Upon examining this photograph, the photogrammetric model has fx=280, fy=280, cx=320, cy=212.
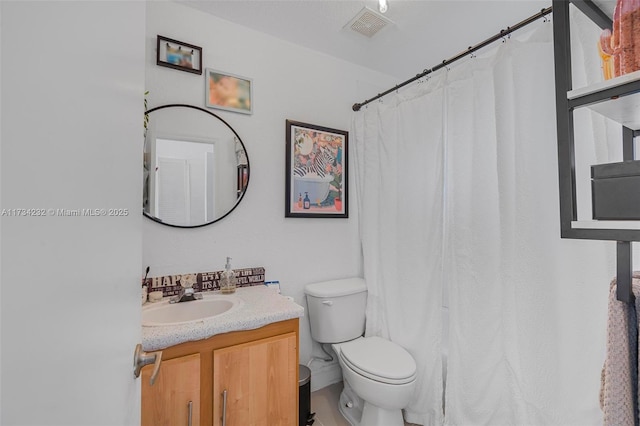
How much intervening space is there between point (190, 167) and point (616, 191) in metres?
1.71

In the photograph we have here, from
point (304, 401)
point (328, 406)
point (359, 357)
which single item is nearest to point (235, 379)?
point (304, 401)

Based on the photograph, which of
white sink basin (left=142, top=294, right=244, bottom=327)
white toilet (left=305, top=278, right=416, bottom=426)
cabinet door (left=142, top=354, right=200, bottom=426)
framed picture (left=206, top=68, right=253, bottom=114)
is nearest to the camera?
cabinet door (left=142, top=354, right=200, bottom=426)

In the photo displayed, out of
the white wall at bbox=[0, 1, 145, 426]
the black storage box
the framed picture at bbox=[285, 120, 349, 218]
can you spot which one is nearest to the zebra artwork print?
the framed picture at bbox=[285, 120, 349, 218]

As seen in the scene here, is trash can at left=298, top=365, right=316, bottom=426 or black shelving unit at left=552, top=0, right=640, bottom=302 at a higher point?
black shelving unit at left=552, top=0, right=640, bottom=302

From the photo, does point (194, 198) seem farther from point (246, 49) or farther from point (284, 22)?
point (284, 22)

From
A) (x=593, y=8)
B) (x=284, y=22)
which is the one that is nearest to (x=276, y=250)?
(x=284, y=22)

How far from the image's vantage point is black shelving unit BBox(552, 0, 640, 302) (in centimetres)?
62

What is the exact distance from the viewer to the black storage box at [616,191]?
0.59m

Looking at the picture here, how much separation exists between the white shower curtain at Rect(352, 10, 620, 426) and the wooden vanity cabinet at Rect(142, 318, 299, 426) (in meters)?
0.81

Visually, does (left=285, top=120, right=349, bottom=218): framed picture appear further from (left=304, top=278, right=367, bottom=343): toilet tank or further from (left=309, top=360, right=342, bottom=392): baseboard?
(left=309, top=360, right=342, bottom=392): baseboard

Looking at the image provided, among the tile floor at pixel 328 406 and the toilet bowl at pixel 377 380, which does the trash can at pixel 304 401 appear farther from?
the toilet bowl at pixel 377 380

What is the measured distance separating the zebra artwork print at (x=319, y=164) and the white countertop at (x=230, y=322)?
87cm

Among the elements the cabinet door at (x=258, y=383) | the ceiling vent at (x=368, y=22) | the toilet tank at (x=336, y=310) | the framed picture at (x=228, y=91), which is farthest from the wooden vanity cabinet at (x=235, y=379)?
the ceiling vent at (x=368, y=22)

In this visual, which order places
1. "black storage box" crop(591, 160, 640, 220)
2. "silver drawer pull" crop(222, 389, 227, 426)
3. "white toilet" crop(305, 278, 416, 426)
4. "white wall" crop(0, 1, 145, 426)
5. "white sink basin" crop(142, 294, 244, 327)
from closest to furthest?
1. "white wall" crop(0, 1, 145, 426)
2. "black storage box" crop(591, 160, 640, 220)
3. "silver drawer pull" crop(222, 389, 227, 426)
4. "white sink basin" crop(142, 294, 244, 327)
5. "white toilet" crop(305, 278, 416, 426)
